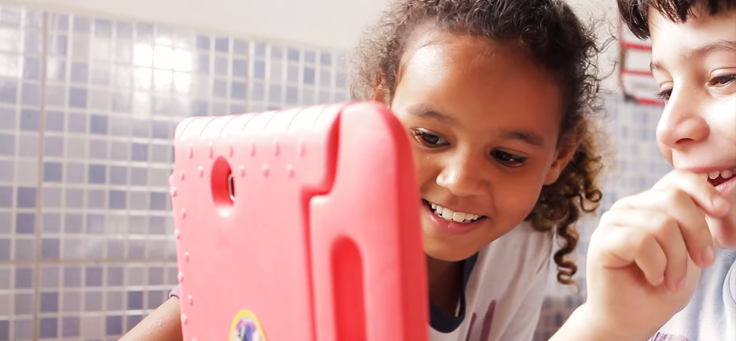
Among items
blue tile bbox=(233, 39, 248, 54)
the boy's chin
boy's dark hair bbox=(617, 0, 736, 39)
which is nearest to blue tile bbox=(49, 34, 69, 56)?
blue tile bbox=(233, 39, 248, 54)

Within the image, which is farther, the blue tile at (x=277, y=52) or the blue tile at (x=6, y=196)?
the blue tile at (x=277, y=52)

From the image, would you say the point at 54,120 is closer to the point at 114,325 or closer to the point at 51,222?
the point at 51,222

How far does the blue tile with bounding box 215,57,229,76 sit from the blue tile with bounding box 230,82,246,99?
0.07ft

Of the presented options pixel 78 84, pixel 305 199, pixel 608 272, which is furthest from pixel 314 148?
pixel 78 84

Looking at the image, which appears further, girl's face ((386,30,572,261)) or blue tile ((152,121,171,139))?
blue tile ((152,121,171,139))

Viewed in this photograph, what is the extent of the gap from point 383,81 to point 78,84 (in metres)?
0.42

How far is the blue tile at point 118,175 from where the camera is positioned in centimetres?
97

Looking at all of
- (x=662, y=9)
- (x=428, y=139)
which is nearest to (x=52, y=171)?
(x=428, y=139)

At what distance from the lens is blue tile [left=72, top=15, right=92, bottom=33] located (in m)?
0.95

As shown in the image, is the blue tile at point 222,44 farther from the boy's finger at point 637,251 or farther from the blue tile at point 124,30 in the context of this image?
the boy's finger at point 637,251

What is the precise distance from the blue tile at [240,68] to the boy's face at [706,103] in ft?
2.22

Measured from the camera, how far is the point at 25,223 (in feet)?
3.05

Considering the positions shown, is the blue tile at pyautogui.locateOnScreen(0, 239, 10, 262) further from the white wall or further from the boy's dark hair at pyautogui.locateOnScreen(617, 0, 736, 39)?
the boy's dark hair at pyautogui.locateOnScreen(617, 0, 736, 39)

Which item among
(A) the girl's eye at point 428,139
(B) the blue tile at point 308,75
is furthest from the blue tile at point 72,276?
(A) the girl's eye at point 428,139
